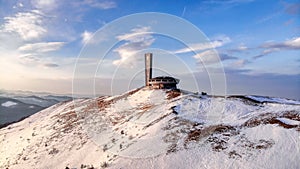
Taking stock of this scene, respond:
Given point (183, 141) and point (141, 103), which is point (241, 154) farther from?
point (141, 103)

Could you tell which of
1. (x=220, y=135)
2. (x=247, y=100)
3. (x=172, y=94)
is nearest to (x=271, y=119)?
(x=220, y=135)

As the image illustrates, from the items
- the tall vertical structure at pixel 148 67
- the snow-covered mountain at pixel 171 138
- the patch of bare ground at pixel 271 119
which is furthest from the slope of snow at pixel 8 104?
the patch of bare ground at pixel 271 119

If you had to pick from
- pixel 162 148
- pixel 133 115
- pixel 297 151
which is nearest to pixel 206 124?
pixel 162 148

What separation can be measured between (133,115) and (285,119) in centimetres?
2319

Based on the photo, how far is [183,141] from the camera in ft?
97.9

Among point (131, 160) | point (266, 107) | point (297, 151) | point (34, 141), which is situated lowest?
point (34, 141)

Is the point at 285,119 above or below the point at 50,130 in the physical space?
above

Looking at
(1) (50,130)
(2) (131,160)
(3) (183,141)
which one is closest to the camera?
(2) (131,160)

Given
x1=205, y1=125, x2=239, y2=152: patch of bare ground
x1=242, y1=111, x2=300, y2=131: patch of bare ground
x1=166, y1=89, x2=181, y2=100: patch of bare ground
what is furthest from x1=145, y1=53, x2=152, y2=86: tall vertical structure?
x1=205, y1=125, x2=239, y2=152: patch of bare ground

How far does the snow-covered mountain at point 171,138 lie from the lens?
25.8 m

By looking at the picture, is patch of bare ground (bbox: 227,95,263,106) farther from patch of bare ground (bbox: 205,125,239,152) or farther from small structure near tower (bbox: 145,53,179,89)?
small structure near tower (bbox: 145,53,179,89)

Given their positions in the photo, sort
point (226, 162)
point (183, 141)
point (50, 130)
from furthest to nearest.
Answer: point (50, 130)
point (183, 141)
point (226, 162)

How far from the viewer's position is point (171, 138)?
1219 inches

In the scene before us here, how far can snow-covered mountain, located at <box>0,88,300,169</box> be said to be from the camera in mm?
25844
